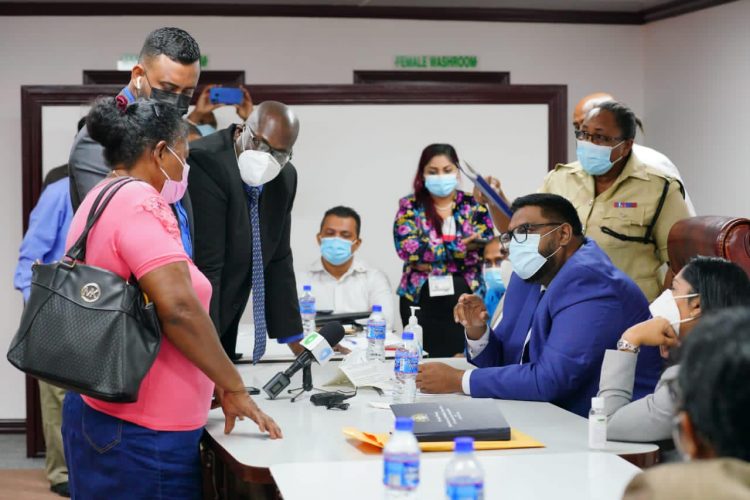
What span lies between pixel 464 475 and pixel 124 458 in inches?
34.0

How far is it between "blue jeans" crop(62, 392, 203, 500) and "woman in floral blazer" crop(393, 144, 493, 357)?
2.74m

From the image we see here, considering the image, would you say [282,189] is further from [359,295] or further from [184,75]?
[359,295]

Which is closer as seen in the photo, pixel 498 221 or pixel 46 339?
pixel 46 339

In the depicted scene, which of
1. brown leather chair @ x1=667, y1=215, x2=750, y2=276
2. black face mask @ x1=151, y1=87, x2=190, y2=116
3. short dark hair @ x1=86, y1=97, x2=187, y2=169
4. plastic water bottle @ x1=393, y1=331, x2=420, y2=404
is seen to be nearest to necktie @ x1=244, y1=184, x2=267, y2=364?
black face mask @ x1=151, y1=87, x2=190, y2=116

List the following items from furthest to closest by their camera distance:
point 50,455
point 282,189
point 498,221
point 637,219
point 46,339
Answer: point 50,455, point 498,221, point 637,219, point 282,189, point 46,339

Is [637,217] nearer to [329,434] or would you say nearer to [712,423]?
[329,434]

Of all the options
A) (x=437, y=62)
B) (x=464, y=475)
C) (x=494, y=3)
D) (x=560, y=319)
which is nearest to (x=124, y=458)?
(x=464, y=475)

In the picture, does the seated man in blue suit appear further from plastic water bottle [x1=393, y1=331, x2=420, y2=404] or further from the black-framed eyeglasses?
the black-framed eyeglasses

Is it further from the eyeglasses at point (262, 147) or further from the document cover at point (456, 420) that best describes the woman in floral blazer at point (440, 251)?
the document cover at point (456, 420)

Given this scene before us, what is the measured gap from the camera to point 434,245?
4.87 metres

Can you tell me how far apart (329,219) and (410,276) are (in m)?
0.56

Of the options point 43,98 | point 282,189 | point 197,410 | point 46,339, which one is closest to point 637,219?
point 282,189

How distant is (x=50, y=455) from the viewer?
4.78 metres

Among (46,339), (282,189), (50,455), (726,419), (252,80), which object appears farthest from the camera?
(252,80)
